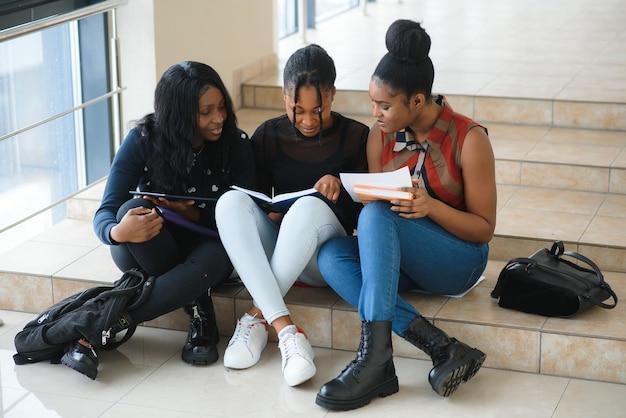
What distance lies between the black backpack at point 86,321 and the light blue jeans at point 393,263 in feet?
1.76

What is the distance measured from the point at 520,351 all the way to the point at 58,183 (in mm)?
2200

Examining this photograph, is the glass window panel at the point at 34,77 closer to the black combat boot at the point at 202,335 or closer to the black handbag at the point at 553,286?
the black combat boot at the point at 202,335

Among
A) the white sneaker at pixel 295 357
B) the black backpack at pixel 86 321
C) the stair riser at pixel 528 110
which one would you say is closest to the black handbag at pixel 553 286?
the white sneaker at pixel 295 357

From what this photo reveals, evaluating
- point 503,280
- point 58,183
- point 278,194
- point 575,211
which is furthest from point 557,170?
point 58,183

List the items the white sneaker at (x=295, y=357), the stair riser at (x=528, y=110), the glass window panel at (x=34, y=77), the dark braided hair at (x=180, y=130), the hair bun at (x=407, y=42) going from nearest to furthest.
→ the hair bun at (x=407, y=42), the white sneaker at (x=295, y=357), the dark braided hair at (x=180, y=130), the glass window panel at (x=34, y=77), the stair riser at (x=528, y=110)

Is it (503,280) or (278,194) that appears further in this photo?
(278,194)

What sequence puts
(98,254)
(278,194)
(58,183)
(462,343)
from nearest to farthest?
(462,343)
(278,194)
(98,254)
(58,183)

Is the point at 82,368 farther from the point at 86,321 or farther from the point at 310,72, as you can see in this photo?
the point at 310,72

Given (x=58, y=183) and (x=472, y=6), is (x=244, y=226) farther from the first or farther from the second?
(x=472, y=6)

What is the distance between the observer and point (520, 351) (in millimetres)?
2639

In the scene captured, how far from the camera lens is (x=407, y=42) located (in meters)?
2.43

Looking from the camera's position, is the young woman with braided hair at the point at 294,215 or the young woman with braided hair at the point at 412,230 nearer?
the young woman with braided hair at the point at 412,230

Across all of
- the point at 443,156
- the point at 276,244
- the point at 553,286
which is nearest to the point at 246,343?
the point at 276,244

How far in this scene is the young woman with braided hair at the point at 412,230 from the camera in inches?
96.3
